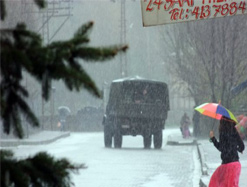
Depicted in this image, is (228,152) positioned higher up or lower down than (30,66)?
lower down

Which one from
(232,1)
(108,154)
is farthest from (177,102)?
(232,1)

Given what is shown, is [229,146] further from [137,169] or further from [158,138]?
[158,138]

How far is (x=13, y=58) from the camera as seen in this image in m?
3.45

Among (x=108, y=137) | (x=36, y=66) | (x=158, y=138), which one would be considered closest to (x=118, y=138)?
(x=108, y=137)

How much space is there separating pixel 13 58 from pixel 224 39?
100ft

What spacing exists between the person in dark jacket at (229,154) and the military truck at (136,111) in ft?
60.6

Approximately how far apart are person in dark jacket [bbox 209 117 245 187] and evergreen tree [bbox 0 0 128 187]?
7.66 m

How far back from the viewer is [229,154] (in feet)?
36.9

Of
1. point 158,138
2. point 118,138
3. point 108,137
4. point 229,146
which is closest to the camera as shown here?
point 229,146

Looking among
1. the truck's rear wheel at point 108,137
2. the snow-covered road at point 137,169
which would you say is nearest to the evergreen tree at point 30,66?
the snow-covered road at point 137,169

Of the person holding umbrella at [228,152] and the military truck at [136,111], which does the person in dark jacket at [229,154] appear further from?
the military truck at [136,111]

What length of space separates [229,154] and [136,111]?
19.7m

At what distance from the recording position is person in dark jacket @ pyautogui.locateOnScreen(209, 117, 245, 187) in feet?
36.8

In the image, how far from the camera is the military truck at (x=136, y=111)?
30219 millimetres
